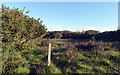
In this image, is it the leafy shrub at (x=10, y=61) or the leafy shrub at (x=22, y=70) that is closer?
the leafy shrub at (x=10, y=61)

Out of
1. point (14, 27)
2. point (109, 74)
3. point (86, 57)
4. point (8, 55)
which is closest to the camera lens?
point (109, 74)

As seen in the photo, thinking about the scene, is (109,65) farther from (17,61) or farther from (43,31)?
(43,31)

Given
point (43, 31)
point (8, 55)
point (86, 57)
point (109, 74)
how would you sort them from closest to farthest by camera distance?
point (109, 74), point (8, 55), point (86, 57), point (43, 31)

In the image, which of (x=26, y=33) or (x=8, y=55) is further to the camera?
(x=26, y=33)

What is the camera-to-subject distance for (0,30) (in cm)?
615

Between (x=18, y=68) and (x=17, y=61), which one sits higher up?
(x=17, y=61)

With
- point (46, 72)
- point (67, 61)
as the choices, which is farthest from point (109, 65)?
point (46, 72)

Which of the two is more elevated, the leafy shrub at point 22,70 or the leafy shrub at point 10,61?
the leafy shrub at point 10,61

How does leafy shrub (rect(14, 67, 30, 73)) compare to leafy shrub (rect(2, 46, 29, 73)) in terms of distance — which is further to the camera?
Answer: leafy shrub (rect(14, 67, 30, 73))

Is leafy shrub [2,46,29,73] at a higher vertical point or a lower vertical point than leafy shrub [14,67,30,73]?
higher

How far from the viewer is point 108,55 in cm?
805

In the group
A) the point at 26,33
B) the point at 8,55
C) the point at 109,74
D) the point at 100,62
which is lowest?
the point at 109,74

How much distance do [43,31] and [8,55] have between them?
640 cm

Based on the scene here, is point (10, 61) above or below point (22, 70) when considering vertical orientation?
above
